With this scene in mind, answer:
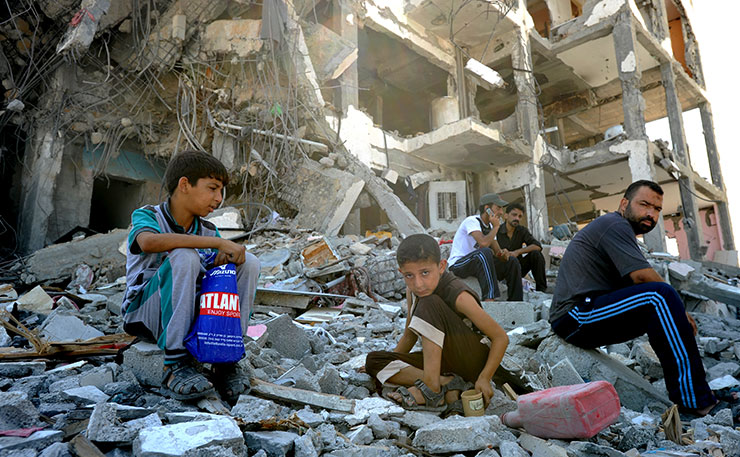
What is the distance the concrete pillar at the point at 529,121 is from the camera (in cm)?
1280

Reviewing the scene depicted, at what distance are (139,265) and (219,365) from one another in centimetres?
57

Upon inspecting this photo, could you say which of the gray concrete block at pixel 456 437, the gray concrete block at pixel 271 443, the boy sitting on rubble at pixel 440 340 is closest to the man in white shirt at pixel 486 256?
the boy sitting on rubble at pixel 440 340

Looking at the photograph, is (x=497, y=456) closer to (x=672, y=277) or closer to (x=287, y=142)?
(x=672, y=277)

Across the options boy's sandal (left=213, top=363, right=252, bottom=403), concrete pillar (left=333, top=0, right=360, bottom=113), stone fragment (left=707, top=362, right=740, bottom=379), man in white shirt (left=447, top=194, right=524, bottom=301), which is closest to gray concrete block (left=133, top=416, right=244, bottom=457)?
boy's sandal (left=213, top=363, right=252, bottom=403)

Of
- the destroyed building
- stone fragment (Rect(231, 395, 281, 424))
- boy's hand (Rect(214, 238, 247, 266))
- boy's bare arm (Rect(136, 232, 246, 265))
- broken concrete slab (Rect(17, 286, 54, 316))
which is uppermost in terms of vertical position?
the destroyed building

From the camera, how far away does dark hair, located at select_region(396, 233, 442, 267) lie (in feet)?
6.95

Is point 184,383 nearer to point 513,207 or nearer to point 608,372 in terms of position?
point 608,372

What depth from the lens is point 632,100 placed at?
12914 mm

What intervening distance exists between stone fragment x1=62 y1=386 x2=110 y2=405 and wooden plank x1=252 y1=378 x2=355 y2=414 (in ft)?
1.91

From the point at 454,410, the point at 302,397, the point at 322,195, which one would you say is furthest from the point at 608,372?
the point at 322,195

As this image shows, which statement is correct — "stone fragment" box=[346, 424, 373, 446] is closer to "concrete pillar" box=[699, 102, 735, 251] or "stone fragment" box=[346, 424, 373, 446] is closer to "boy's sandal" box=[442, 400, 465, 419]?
"boy's sandal" box=[442, 400, 465, 419]

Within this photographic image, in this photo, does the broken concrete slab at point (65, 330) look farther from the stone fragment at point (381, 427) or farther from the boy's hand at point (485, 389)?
the boy's hand at point (485, 389)

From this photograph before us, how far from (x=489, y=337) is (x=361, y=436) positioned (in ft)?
2.56

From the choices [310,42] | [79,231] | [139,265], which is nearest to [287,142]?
[310,42]
